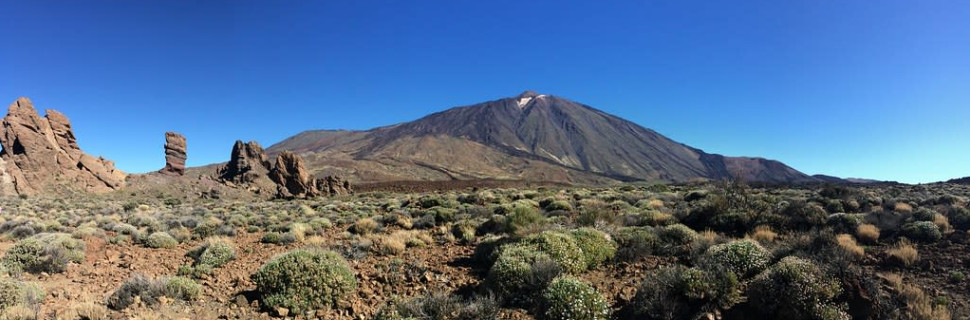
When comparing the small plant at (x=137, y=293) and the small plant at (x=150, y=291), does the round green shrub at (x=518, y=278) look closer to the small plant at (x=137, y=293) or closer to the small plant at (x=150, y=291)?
the small plant at (x=150, y=291)

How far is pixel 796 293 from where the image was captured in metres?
4.93

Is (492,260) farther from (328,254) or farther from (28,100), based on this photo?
(28,100)

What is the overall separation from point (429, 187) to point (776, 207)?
36847mm

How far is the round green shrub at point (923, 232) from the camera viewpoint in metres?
9.57

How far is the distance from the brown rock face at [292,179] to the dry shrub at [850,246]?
34.4m

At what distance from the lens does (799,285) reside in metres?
4.98

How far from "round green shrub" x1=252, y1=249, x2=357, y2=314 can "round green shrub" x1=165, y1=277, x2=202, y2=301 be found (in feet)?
3.11

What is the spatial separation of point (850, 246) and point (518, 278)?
740 centimetres

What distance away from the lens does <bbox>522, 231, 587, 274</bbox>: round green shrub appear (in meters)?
7.39

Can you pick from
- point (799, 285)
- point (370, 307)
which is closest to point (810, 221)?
point (799, 285)

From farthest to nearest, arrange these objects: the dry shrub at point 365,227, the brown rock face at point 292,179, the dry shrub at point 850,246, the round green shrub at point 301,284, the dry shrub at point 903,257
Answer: the brown rock face at point 292,179
the dry shrub at point 365,227
the dry shrub at point 850,246
the dry shrub at point 903,257
the round green shrub at point 301,284

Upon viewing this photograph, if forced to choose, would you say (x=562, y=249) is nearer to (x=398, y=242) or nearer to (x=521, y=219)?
(x=398, y=242)

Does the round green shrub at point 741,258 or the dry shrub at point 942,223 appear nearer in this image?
the round green shrub at point 741,258

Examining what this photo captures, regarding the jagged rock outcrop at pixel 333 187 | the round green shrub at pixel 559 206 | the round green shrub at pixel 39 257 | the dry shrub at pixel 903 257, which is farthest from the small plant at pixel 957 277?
the jagged rock outcrop at pixel 333 187
